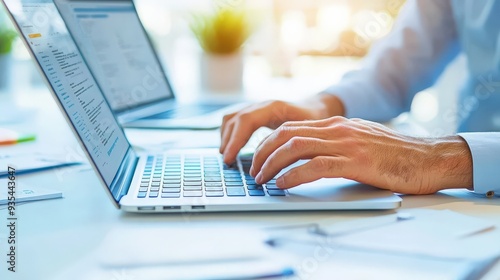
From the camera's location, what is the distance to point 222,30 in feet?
5.78

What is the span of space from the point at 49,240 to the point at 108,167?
13 centimetres

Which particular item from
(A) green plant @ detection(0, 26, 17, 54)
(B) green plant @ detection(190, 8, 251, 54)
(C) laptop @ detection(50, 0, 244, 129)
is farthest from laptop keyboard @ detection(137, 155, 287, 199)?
(A) green plant @ detection(0, 26, 17, 54)

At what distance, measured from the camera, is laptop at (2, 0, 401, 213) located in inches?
25.9

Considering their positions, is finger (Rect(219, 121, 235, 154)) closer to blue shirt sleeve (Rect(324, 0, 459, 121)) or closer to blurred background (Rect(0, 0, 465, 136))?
blue shirt sleeve (Rect(324, 0, 459, 121))

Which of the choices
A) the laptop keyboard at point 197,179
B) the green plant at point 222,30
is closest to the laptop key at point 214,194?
the laptop keyboard at point 197,179

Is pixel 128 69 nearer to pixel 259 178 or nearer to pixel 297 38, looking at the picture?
pixel 259 178

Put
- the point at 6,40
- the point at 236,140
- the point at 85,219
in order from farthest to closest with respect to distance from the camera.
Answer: the point at 6,40, the point at 236,140, the point at 85,219

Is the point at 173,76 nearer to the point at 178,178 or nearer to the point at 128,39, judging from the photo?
the point at 128,39

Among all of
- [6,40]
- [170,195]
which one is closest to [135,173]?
[170,195]

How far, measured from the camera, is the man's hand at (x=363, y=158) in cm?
70

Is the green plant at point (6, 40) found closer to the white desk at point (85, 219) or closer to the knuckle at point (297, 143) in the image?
the white desk at point (85, 219)

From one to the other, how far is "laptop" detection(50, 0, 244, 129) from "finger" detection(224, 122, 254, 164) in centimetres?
29

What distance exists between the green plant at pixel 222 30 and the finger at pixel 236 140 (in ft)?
2.88

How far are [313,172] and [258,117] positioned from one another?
292mm
